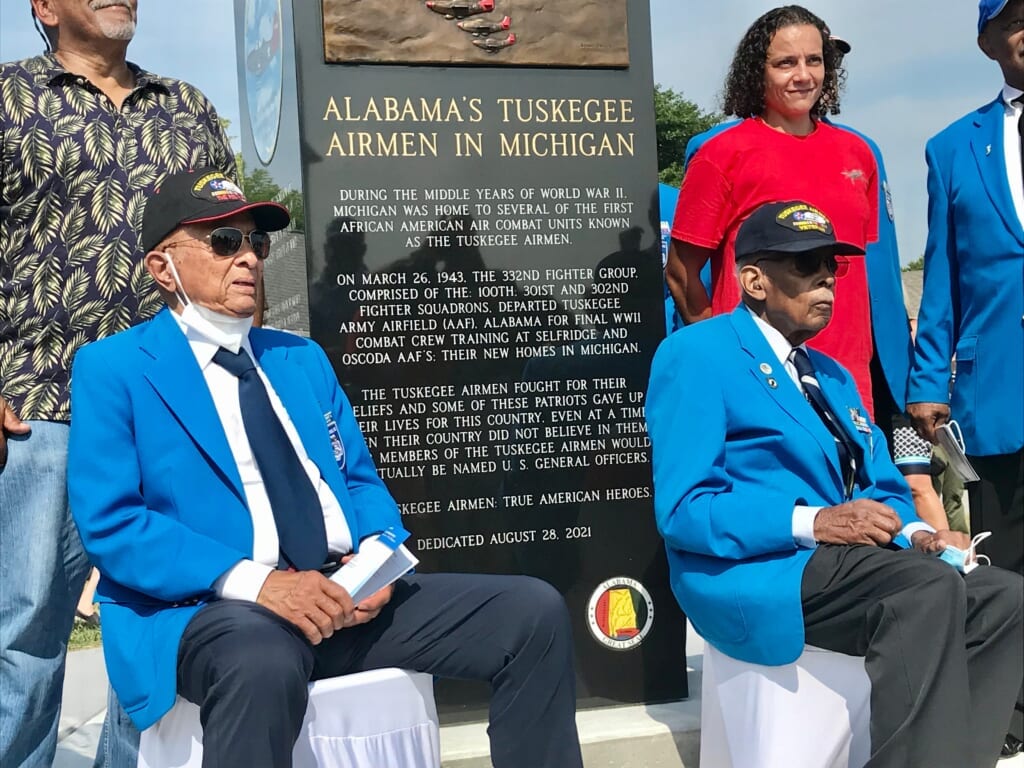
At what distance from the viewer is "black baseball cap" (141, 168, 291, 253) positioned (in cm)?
316

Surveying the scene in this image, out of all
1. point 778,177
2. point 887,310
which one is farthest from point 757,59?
point 887,310

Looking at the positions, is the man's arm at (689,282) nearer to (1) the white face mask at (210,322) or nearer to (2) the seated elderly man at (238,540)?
(2) the seated elderly man at (238,540)

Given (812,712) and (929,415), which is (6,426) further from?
(929,415)

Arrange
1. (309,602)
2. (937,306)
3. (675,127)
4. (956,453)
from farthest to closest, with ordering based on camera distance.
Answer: (675,127) < (937,306) < (956,453) < (309,602)

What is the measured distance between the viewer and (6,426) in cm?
337

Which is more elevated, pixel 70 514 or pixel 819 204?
pixel 819 204

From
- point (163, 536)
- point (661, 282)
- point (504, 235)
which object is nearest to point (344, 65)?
point (504, 235)

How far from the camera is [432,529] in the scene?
4328mm

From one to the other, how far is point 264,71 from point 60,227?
170 cm

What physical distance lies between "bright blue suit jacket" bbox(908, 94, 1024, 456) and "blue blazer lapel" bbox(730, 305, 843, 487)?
817 millimetres

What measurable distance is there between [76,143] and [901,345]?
2806 mm

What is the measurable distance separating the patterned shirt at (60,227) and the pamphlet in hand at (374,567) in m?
1.03

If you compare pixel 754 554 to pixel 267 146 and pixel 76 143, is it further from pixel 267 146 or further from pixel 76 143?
pixel 267 146

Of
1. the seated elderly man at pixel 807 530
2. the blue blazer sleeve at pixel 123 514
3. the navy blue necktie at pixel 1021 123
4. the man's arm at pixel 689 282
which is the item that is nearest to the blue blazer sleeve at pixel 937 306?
the navy blue necktie at pixel 1021 123
